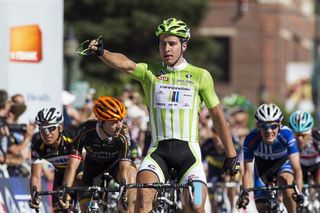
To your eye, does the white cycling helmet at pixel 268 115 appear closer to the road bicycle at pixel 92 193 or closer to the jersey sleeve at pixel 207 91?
the road bicycle at pixel 92 193

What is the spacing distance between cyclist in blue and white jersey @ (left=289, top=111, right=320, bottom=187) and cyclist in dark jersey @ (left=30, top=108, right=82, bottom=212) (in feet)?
11.1

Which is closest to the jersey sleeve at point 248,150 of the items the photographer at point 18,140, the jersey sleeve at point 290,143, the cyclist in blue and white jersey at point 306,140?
the jersey sleeve at point 290,143

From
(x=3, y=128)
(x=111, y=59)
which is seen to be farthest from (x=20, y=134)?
(x=111, y=59)

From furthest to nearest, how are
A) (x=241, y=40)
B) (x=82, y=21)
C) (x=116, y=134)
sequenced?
(x=241, y=40)
(x=82, y=21)
(x=116, y=134)

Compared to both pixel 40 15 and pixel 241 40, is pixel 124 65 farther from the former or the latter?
pixel 241 40

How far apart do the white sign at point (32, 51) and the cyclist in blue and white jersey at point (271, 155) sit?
497 cm

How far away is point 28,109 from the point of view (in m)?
17.9

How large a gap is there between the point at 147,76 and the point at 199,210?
4.65 feet

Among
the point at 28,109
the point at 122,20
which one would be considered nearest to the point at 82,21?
the point at 122,20

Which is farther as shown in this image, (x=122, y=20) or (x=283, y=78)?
(x=283, y=78)

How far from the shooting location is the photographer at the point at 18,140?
16219 mm

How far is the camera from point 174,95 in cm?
1097

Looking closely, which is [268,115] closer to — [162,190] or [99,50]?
[162,190]

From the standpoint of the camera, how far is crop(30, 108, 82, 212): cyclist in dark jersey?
43.3ft
